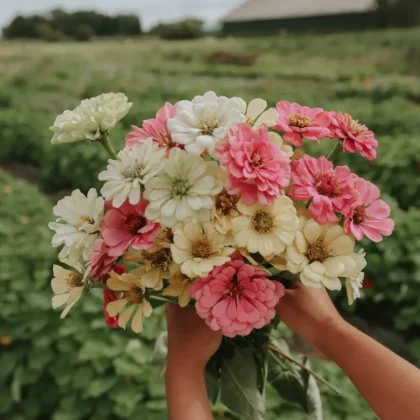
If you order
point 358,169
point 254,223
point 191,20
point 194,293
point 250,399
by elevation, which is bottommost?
point 191,20

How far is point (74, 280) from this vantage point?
85 centimetres

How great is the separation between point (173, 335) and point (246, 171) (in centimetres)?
44

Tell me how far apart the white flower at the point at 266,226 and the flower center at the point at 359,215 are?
12 centimetres

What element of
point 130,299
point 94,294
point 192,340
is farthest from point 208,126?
point 94,294

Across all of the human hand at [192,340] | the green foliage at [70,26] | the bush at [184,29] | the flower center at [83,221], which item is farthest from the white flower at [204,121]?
the green foliage at [70,26]

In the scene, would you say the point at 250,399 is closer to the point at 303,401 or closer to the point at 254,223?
the point at 303,401

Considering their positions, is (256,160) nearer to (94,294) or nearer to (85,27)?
(94,294)

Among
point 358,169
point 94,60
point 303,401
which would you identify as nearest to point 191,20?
point 94,60

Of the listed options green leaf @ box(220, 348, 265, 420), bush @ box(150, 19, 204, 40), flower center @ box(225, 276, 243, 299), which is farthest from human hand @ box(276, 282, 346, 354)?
bush @ box(150, 19, 204, 40)

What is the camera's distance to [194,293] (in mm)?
756

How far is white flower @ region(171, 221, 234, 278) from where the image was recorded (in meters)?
0.72

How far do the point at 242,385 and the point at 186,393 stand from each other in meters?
0.13

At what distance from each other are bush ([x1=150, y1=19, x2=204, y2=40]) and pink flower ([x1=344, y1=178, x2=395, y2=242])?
3101cm

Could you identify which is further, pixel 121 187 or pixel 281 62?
pixel 281 62
